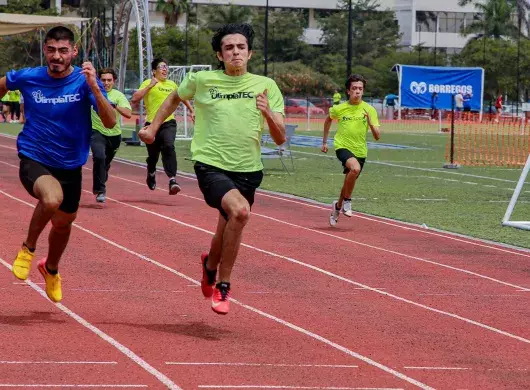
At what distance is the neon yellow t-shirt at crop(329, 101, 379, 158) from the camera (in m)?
16.6

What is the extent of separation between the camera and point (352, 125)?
16.7 meters

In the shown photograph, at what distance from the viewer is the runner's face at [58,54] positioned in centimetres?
870

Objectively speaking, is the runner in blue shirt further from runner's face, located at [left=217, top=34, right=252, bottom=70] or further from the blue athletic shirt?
runner's face, located at [left=217, top=34, right=252, bottom=70]

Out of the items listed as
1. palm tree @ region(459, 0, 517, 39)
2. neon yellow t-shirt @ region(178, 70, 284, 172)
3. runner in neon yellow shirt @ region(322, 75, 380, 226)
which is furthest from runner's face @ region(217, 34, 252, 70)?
palm tree @ region(459, 0, 517, 39)

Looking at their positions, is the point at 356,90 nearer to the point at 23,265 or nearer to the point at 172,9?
the point at 23,265

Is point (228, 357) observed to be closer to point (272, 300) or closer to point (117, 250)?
point (272, 300)

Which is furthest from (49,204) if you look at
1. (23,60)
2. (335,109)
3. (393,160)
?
(23,60)

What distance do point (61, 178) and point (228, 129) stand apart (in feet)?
4.05

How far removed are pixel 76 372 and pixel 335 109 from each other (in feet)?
33.2

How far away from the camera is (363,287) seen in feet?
36.2

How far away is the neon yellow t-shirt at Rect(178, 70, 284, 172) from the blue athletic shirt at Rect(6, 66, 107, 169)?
715 mm

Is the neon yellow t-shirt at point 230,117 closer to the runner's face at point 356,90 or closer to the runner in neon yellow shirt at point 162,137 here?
the runner's face at point 356,90

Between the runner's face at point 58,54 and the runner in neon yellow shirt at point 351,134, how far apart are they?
7.96 meters

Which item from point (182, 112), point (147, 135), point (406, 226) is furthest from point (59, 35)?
point (182, 112)
